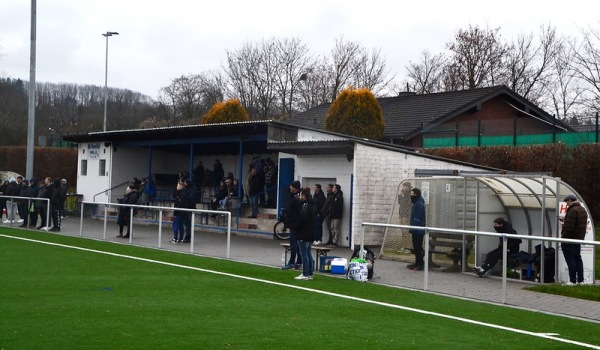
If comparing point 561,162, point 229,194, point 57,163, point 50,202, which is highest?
point 57,163

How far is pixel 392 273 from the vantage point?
59.6ft

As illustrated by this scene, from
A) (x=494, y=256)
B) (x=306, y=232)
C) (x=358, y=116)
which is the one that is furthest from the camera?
(x=358, y=116)

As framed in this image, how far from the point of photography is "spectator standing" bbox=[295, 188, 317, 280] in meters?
17.0

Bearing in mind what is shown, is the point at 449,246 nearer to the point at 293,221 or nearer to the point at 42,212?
the point at 293,221

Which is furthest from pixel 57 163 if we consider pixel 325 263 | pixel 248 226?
pixel 325 263

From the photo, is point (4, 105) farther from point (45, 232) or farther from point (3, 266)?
point (3, 266)

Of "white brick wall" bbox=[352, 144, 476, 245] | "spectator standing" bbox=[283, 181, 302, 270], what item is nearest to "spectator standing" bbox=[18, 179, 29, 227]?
"white brick wall" bbox=[352, 144, 476, 245]

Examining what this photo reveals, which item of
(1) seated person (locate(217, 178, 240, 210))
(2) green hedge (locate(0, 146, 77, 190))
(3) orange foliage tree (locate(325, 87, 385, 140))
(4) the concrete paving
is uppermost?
(3) orange foliage tree (locate(325, 87, 385, 140))

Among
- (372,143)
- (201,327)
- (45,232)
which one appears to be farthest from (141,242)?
(201,327)

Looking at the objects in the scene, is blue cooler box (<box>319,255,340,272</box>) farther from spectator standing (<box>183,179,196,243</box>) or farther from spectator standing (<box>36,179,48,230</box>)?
spectator standing (<box>36,179,48,230</box>)

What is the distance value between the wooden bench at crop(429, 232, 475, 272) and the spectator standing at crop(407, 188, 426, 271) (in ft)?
1.11

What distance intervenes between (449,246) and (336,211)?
31.6ft

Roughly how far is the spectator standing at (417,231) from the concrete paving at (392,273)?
0.62 feet

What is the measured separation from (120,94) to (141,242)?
6751 cm
